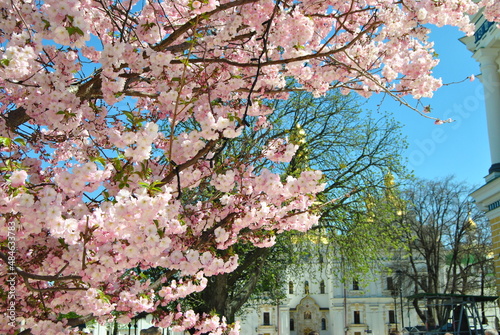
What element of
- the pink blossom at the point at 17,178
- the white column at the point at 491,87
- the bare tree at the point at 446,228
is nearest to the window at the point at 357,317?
the bare tree at the point at 446,228

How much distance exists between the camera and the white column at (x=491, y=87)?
16703 mm

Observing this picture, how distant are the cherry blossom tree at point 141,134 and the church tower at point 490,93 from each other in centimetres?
1128

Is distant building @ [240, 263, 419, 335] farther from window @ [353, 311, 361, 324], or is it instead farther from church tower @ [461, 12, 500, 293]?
church tower @ [461, 12, 500, 293]

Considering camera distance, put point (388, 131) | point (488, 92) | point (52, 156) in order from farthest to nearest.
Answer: point (488, 92) → point (388, 131) → point (52, 156)

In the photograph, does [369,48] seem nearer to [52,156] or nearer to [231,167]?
[231,167]

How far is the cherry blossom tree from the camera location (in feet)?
10.8

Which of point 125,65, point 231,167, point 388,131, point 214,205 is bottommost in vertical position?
point 214,205

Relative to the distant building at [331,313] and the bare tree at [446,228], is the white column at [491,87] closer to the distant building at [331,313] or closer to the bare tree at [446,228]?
the bare tree at [446,228]

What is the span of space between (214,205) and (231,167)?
0.45 metres

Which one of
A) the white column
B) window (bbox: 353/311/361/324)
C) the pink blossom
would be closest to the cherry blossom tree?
the pink blossom

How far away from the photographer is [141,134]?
340 centimetres

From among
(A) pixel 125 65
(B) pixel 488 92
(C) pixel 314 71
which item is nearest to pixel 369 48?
(C) pixel 314 71

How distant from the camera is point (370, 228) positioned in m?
14.7

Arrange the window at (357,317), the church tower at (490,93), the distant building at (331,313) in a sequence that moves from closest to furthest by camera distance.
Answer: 1. the church tower at (490,93)
2. the distant building at (331,313)
3. the window at (357,317)
